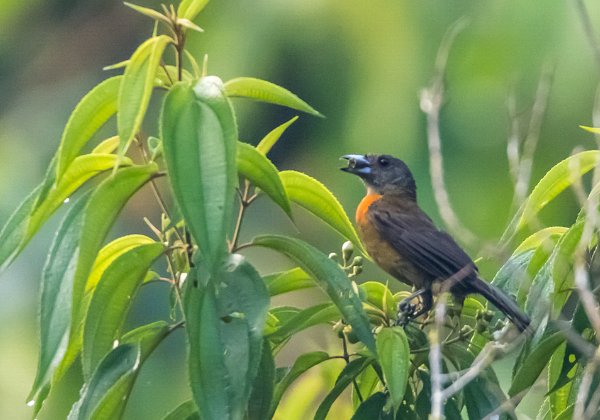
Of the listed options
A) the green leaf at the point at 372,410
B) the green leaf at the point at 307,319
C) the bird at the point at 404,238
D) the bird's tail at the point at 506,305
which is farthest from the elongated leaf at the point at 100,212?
the bird at the point at 404,238

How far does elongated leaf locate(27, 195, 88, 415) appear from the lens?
6.08 feet

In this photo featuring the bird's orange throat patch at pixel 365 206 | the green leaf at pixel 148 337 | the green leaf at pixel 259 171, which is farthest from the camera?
the bird's orange throat patch at pixel 365 206

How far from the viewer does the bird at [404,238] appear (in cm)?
336

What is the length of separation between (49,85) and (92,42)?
1.42 feet

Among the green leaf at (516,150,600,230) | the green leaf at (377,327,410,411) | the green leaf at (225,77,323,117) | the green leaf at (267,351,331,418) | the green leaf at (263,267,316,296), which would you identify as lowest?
the green leaf at (267,351,331,418)

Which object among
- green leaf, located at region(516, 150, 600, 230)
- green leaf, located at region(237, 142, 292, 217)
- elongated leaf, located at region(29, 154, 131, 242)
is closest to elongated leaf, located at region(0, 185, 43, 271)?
elongated leaf, located at region(29, 154, 131, 242)

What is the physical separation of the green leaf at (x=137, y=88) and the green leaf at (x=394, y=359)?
58 centimetres

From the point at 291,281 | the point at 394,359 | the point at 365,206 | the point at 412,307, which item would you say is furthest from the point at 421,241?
the point at 394,359

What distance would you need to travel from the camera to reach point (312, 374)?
2449mm

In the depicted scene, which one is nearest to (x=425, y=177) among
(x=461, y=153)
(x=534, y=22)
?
(x=461, y=153)

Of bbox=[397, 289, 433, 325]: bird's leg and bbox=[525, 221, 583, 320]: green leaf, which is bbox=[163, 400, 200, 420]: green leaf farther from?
bbox=[525, 221, 583, 320]: green leaf

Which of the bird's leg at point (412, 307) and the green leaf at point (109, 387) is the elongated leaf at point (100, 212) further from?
the bird's leg at point (412, 307)

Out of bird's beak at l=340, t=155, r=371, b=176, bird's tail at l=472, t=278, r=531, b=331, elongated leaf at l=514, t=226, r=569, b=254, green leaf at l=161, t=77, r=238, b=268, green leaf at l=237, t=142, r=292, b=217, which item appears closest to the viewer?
green leaf at l=161, t=77, r=238, b=268

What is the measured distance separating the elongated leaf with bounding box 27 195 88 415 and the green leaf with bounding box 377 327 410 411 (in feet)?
1.78
